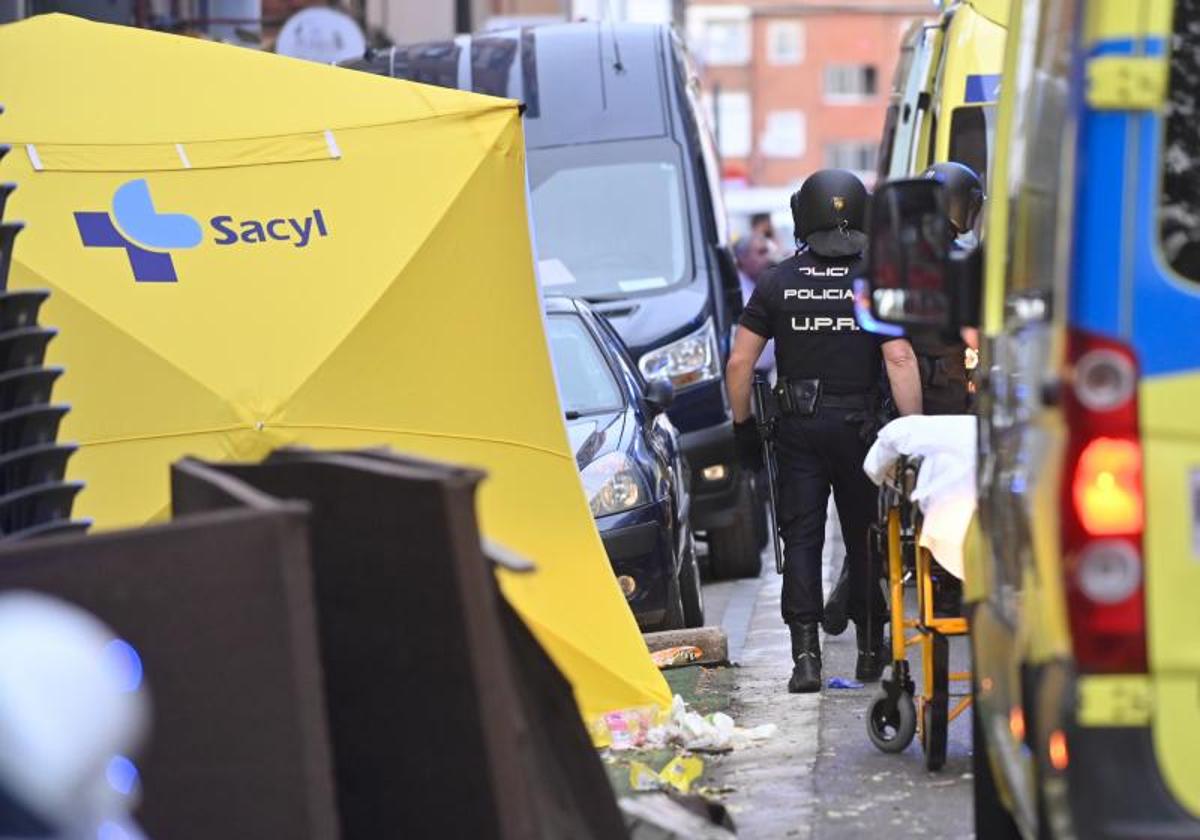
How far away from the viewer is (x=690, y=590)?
443 inches

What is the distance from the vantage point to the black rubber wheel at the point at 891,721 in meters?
8.03

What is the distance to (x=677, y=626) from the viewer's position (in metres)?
10.7

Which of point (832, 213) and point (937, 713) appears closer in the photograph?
point (937, 713)

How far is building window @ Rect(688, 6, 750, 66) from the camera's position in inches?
3792

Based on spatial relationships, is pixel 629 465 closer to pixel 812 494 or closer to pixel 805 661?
pixel 812 494

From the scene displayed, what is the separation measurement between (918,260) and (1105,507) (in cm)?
125

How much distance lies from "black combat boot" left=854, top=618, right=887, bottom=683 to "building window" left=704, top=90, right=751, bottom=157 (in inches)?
3303

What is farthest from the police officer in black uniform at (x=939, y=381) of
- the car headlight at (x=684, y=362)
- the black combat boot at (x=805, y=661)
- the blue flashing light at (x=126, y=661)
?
the blue flashing light at (x=126, y=661)

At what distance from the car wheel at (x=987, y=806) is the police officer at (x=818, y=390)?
334 centimetres

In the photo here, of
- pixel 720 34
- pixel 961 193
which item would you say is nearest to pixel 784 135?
pixel 720 34

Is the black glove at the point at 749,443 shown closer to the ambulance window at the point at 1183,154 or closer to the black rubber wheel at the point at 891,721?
the black rubber wheel at the point at 891,721

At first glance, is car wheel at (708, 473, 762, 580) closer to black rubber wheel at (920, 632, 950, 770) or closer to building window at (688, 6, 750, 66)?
black rubber wheel at (920, 632, 950, 770)

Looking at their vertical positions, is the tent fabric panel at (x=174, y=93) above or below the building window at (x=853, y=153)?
above

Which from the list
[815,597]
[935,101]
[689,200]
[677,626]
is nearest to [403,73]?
[689,200]
